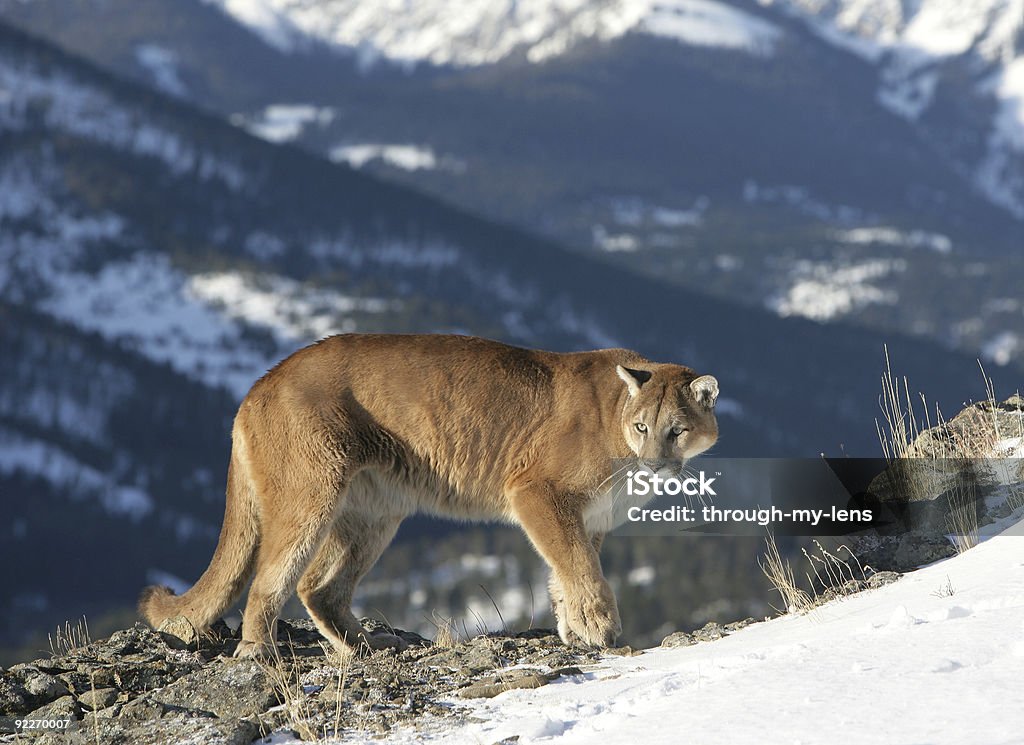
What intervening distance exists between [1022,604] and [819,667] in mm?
1319

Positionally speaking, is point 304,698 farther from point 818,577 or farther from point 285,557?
point 818,577

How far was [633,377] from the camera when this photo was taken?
9.02 m

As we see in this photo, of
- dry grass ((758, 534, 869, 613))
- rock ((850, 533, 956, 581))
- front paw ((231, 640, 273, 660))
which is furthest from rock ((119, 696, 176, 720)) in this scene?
rock ((850, 533, 956, 581))

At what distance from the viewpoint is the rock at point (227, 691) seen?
738 centimetres

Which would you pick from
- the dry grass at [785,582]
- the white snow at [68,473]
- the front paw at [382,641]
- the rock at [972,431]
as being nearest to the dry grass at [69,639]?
the front paw at [382,641]

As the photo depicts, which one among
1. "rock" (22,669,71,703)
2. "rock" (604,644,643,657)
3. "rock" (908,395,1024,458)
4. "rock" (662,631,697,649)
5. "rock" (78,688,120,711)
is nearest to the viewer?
"rock" (78,688,120,711)

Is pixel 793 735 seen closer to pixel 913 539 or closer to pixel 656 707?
pixel 656 707

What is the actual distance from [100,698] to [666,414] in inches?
149

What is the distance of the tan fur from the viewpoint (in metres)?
8.77

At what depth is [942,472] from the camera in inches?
403

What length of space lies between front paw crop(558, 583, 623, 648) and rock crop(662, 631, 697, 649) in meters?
0.33

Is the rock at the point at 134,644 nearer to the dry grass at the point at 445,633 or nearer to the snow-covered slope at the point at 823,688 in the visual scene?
the dry grass at the point at 445,633

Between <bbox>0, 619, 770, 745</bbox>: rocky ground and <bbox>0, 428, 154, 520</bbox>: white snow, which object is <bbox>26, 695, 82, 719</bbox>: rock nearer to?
<bbox>0, 619, 770, 745</bbox>: rocky ground

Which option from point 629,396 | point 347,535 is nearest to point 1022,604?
point 629,396
